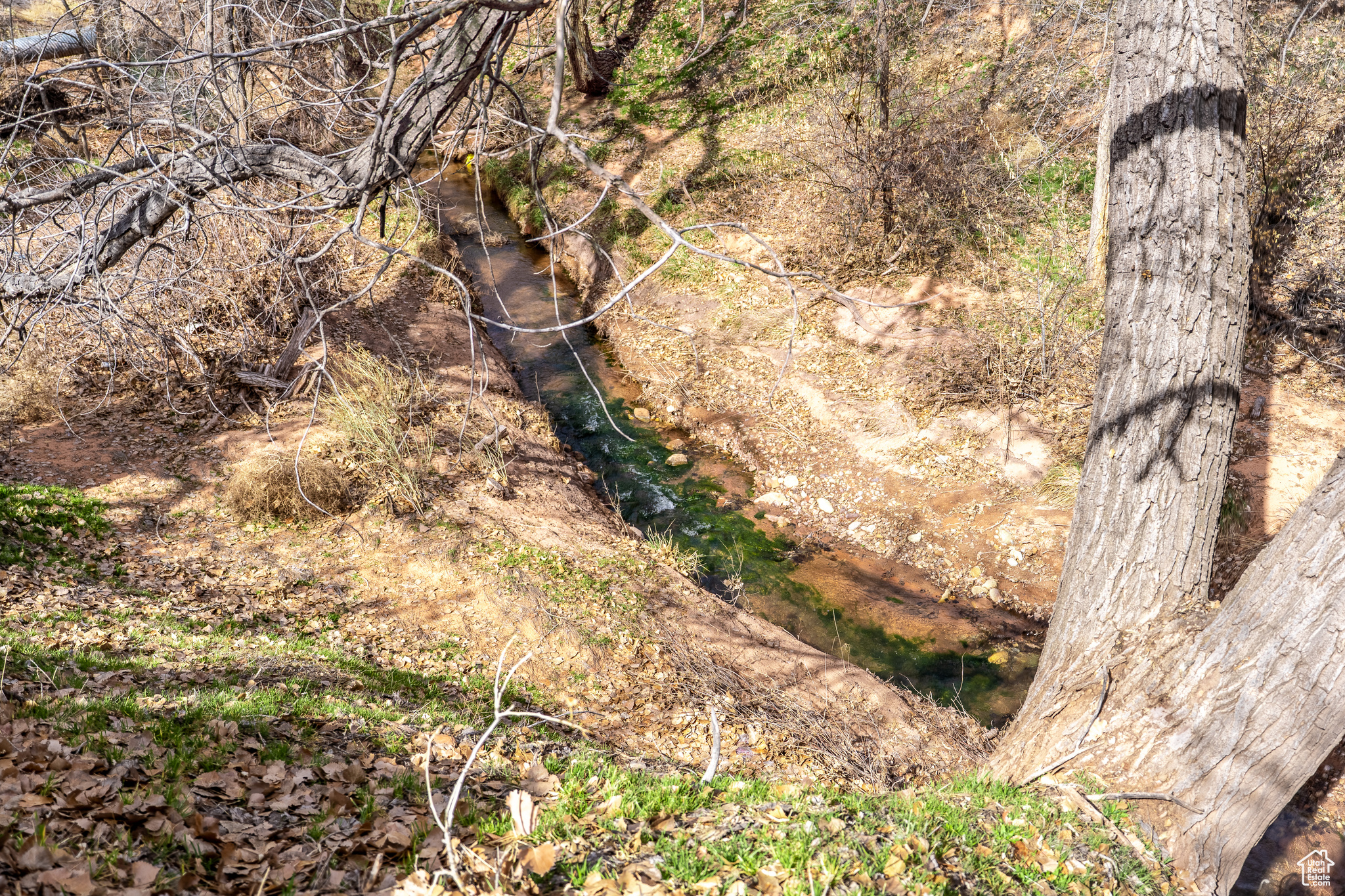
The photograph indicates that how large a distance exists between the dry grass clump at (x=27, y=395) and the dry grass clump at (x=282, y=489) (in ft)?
8.24

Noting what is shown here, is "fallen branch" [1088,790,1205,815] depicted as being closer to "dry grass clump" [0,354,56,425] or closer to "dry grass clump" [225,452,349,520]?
"dry grass clump" [225,452,349,520]

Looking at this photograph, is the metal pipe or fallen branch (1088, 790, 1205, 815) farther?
the metal pipe

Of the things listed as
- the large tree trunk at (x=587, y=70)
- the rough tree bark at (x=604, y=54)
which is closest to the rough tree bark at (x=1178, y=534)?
the rough tree bark at (x=604, y=54)

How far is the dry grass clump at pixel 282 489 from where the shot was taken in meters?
6.48

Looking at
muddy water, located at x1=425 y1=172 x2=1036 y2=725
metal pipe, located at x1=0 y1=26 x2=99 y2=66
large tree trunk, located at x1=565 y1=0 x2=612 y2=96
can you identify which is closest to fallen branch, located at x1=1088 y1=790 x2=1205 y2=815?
muddy water, located at x1=425 y1=172 x2=1036 y2=725

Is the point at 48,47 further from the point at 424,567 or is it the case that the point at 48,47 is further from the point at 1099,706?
the point at 1099,706

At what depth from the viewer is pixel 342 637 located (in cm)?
532

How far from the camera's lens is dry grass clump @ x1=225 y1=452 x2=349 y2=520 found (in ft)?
21.3

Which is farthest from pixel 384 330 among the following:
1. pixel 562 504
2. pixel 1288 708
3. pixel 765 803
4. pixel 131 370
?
pixel 1288 708

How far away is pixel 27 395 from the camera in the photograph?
7.44 m

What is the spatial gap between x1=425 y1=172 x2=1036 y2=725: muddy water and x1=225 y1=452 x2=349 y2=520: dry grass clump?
2.23 m

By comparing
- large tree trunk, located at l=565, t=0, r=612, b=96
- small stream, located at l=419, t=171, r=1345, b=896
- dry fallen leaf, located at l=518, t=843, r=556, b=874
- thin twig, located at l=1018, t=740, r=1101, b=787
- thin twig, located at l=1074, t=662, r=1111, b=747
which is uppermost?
large tree trunk, located at l=565, t=0, r=612, b=96

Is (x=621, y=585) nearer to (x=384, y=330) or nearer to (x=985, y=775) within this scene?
(x=985, y=775)

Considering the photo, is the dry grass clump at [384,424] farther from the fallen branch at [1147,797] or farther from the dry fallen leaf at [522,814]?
the fallen branch at [1147,797]
